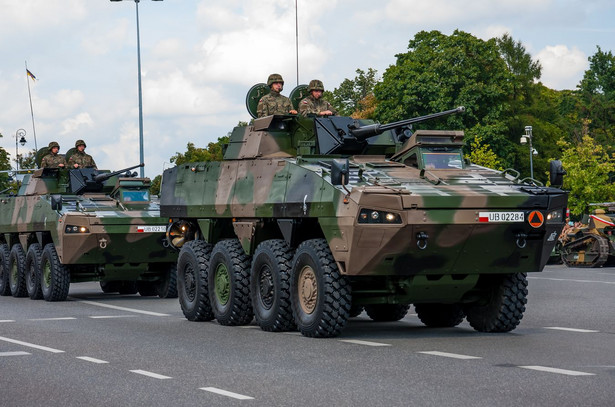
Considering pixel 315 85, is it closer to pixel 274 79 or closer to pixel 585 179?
pixel 274 79

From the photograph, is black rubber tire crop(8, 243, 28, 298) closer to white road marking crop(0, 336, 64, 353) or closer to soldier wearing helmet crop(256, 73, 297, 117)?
soldier wearing helmet crop(256, 73, 297, 117)

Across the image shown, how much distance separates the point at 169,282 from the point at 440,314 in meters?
8.85

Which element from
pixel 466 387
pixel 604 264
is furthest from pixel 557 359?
pixel 604 264

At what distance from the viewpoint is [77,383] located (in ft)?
33.0

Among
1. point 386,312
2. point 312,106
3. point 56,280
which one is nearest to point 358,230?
point 386,312

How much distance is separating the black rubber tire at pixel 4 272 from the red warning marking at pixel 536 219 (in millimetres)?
14699

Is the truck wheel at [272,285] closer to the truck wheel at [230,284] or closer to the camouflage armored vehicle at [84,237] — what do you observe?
the truck wheel at [230,284]

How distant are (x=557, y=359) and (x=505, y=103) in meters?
52.3

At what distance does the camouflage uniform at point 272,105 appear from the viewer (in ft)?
56.4

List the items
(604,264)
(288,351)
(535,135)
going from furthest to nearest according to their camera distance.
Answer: (535,135), (604,264), (288,351)

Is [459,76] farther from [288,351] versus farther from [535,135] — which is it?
[288,351]

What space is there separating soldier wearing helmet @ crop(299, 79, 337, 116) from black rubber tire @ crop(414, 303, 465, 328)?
9.37ft

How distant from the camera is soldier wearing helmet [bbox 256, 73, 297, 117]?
17.2 metres

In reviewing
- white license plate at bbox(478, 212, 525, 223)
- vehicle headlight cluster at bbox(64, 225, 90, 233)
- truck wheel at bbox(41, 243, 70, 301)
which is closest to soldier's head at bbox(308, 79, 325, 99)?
white license plate at bbox(478, 212, 525, 223)
